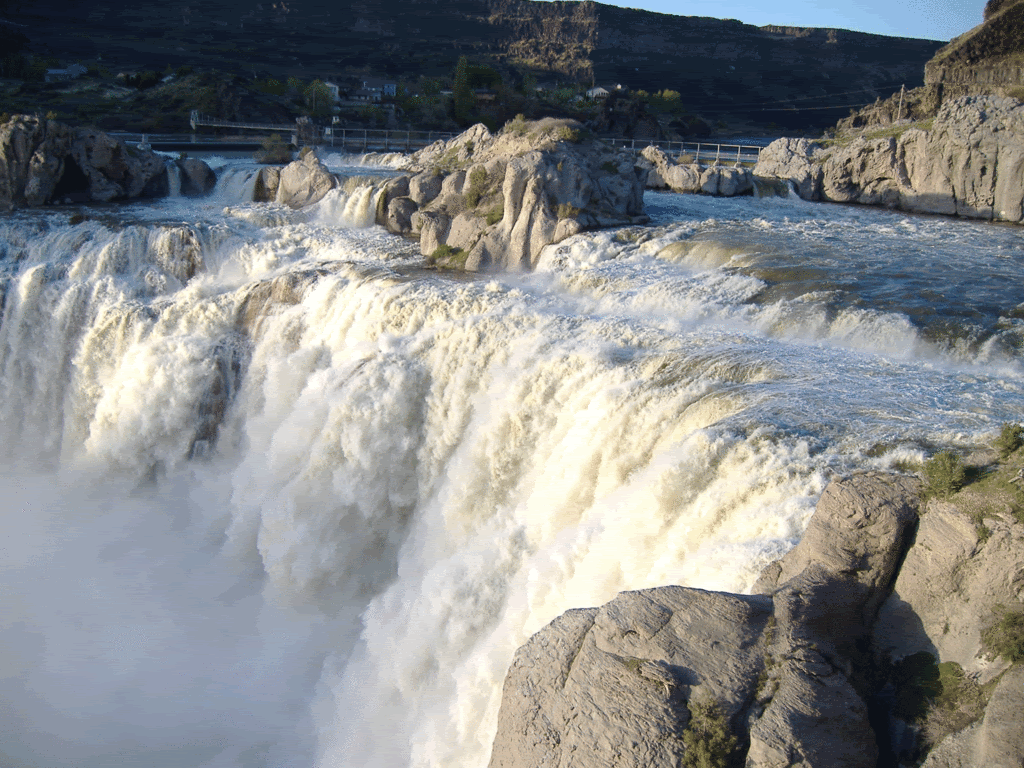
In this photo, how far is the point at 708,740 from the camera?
5578mm

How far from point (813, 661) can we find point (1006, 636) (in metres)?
1.34

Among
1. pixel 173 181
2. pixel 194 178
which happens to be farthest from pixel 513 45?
pixel 173 181

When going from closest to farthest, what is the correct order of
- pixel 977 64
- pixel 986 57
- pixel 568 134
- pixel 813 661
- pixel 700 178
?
1. pixel 813 661
2. pixel 568 134
3. pixel 700 178
4. pixel 986 57
5. pixel 977 64

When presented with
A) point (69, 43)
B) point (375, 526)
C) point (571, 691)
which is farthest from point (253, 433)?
point (69, 43)

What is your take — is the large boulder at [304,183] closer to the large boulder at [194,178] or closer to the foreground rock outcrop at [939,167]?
the large boulder at [194,178]

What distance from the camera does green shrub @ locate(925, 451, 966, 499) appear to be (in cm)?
677

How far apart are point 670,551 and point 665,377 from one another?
3.64 m

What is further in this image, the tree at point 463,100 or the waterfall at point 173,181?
the tree at point 463,100

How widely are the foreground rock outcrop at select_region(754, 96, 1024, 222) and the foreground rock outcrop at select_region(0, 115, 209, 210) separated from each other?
25897mm

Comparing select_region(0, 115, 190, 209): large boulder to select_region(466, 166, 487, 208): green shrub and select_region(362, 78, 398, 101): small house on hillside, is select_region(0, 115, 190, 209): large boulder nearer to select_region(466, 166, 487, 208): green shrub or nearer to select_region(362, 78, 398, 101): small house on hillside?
select_region(466, 166, 487, 208): green shrub

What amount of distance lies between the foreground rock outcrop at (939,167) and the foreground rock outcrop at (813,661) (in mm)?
25598

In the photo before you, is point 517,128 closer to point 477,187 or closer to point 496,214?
point 477,187

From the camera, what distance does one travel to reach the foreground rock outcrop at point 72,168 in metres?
25.9

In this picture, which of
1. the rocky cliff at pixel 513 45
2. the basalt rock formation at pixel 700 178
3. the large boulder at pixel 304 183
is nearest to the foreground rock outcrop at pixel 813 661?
the large boulder at pixel 304 183
